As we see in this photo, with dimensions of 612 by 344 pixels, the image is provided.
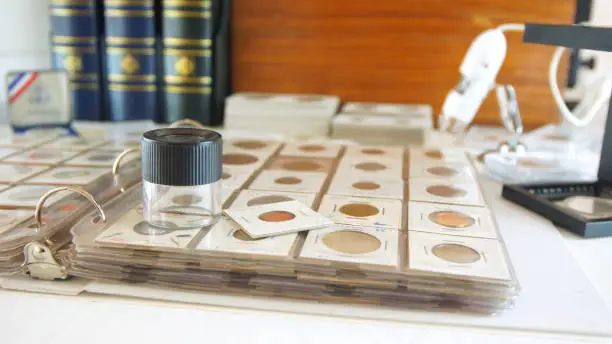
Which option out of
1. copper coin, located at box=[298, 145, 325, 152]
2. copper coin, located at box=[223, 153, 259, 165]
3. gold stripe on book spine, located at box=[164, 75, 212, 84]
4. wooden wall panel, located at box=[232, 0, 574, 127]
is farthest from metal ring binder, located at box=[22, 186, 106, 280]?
wooden wall panel, located at box=[232, 0, 574, 127]

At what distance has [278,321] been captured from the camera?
0.48 m

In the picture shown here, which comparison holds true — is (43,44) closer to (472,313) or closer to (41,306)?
(41,306)

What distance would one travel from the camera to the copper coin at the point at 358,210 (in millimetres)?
635

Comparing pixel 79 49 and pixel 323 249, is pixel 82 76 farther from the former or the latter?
pixel 323 249

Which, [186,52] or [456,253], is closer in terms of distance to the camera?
[456,253]

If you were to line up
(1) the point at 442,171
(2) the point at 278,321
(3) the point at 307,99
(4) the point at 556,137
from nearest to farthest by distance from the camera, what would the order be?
1. (2) the point at 278,321
2. (1) the point at 442,171
3. (4) the point at 556,137
4. (3) the point at 307,99

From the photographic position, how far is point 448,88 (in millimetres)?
1245

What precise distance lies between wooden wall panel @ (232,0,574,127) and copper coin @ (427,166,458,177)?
17.4 inches

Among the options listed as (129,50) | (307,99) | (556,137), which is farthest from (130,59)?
(556,137)

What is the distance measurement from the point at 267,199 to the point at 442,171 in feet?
0.88

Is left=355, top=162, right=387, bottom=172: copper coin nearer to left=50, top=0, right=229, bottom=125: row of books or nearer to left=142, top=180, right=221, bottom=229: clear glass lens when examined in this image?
left=142, top=180, right=221, bottom=229: clear glass lens

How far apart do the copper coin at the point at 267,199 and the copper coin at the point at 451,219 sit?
0.16m

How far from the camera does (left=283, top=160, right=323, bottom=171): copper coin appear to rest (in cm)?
82

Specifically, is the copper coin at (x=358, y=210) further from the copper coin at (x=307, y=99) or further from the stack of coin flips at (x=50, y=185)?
the copper coin at (x=307, y=99)
